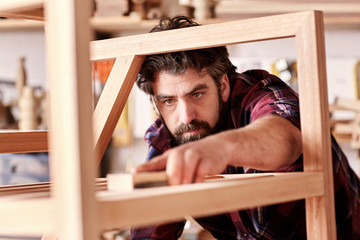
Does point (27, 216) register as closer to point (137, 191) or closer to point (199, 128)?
point (137, 191)

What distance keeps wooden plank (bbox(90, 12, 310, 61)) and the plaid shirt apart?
0.21m

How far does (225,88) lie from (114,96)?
18.9 inches

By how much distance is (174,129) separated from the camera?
4.03ft

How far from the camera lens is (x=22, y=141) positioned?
34.5 inches

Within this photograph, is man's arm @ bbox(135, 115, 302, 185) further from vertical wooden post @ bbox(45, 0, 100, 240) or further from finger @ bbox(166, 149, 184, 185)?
vertical wooden post @ bbox(45, 0, 100, 240)

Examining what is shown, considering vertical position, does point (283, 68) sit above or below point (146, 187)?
above

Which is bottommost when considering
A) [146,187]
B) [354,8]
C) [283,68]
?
[146,187]

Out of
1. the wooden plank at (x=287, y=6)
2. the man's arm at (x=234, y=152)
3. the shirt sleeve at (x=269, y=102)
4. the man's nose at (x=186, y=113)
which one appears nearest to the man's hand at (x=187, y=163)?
the man's arm at (x=234, y=152)

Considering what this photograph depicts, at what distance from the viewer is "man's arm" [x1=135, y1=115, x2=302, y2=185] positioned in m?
0.51

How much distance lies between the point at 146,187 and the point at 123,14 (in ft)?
7.55

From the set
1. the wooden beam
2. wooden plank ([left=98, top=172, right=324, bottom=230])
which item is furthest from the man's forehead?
the wooden beam

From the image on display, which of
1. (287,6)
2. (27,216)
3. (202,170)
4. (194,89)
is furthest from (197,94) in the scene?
(287,6)

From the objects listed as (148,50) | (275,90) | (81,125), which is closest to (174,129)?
(275,90)

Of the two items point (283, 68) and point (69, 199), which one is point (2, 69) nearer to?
point (283, 68)
